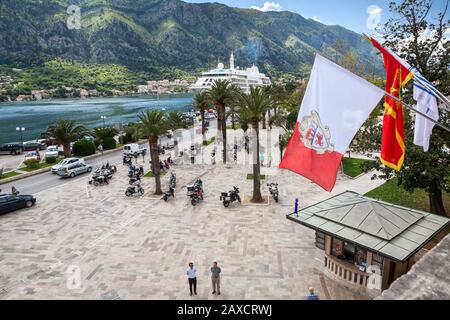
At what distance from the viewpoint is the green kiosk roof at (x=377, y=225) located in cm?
1019

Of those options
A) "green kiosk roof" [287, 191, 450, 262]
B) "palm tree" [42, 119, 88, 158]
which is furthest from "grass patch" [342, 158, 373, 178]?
"palm tree" [42, 119, 88, 158]

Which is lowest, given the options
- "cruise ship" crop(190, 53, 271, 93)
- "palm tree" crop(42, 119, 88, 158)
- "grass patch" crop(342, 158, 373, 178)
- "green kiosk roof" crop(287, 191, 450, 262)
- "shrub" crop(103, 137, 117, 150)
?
"grass patch" crop(342, 158, 373, 178)

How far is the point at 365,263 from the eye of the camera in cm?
1130

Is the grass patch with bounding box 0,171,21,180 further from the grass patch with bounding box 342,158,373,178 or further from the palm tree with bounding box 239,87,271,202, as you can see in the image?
the grass patch with bounding box 342,158,373,178

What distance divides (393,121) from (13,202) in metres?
22.7

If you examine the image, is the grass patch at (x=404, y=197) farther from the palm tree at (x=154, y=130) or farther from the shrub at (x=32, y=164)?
the shrub at (x=32, y=164)

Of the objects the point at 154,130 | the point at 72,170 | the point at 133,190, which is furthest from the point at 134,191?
the point at 72,170

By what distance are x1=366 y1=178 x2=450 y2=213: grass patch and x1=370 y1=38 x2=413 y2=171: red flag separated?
1365 cm

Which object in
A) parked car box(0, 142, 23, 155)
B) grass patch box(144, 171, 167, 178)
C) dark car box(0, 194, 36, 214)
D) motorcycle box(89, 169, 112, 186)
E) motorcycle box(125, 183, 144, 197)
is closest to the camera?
dark car box(0, 194, 36, 214)

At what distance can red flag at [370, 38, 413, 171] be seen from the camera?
8.09m

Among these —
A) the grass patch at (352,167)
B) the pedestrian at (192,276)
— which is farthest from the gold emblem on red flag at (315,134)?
the grass patch at (352,167)

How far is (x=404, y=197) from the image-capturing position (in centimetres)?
2173

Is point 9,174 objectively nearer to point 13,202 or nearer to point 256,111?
point 13,202
